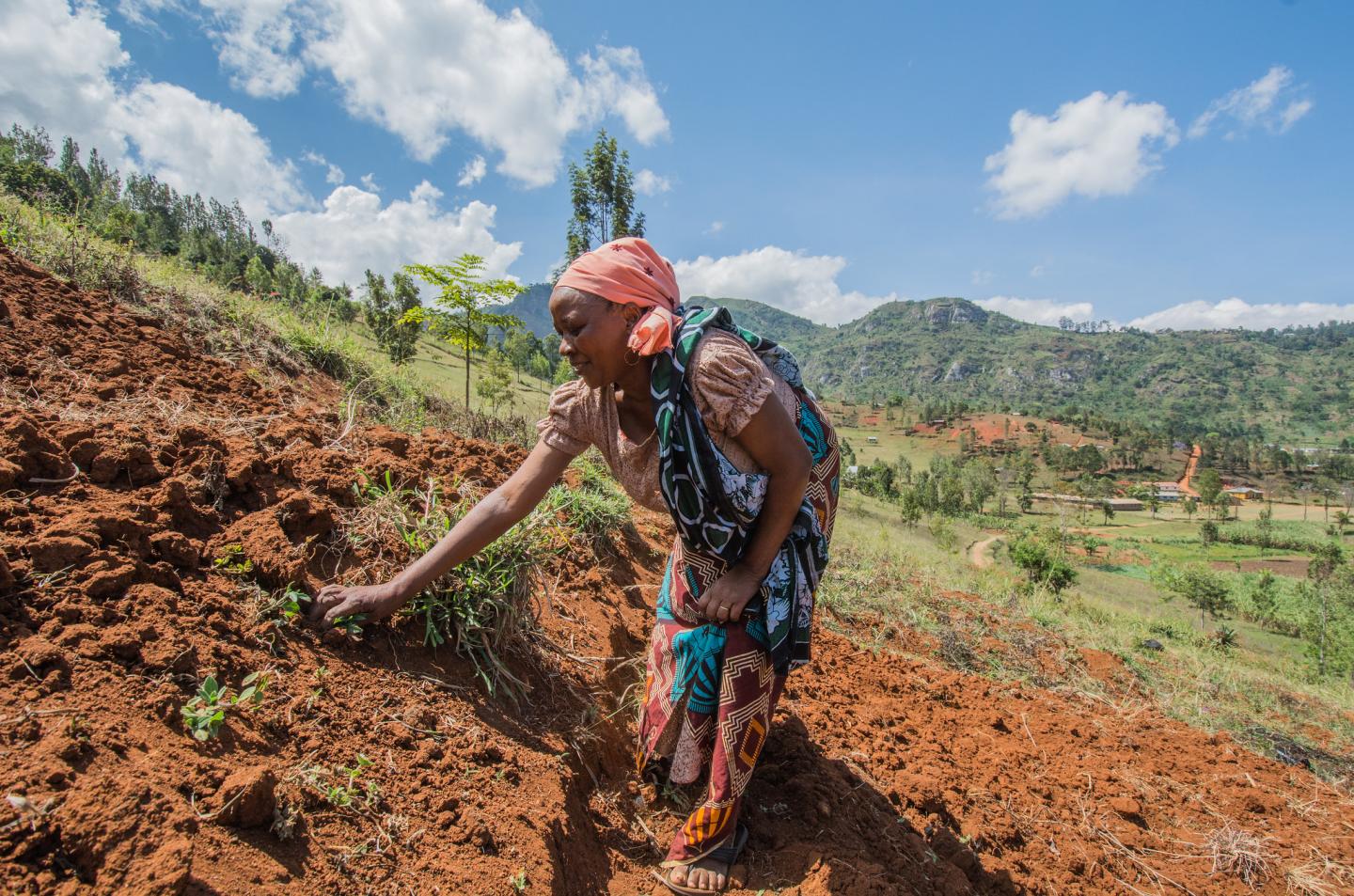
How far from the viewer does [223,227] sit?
7456 centimetres

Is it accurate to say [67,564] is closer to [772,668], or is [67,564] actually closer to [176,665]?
[176,665]

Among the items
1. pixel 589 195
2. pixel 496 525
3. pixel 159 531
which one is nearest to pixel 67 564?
pixel 159 531

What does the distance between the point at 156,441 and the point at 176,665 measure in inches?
36.6

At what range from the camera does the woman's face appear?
1697 millimetres

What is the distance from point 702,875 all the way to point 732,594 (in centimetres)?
78

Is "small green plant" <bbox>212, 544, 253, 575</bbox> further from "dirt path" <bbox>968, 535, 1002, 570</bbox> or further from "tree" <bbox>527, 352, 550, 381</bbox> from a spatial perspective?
"tree" <bbox>527, 352, 550, 381</bbox>

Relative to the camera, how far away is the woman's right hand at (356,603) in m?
1.78

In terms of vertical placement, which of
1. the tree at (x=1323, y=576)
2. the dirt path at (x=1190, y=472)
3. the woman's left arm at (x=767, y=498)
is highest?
the dirt path at (x=1190, y=472)

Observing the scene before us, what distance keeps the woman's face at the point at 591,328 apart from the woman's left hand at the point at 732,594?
0.71 meters

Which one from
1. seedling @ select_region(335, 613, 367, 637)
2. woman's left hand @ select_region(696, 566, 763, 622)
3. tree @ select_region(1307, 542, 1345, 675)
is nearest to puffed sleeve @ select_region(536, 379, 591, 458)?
woman's left hand @ select_region(696, 566, 763, 622)

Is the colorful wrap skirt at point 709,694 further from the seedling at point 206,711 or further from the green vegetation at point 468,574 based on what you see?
the seedling at point 206,711

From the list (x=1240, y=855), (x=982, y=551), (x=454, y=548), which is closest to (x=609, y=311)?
(x=454, y=548)

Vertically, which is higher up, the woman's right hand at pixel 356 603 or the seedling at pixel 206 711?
the woman's right hand at pixel 356 603

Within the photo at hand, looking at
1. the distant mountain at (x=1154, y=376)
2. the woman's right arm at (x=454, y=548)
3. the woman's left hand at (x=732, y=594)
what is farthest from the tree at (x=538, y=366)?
the distant mountain at (x=1154, y=376)
